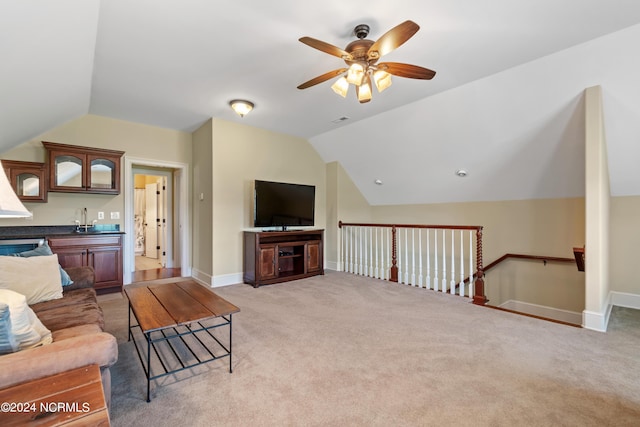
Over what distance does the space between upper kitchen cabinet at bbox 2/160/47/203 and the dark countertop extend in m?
0.38

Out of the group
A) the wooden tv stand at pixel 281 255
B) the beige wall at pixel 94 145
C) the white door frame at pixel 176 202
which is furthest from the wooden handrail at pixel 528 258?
the beige wall at pixel 94 145

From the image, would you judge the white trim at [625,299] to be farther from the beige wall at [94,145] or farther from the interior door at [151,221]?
the interior door at [151,221]

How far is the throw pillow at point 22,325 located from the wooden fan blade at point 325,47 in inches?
84.7

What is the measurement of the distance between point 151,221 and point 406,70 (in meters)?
6.93

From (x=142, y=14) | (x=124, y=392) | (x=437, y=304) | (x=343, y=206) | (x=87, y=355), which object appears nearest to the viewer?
(x=87, y=355)

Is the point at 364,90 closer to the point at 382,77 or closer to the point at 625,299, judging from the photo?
the point at 382,77

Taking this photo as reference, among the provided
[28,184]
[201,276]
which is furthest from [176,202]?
[28,184]

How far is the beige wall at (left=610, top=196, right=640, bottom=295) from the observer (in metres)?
3.65

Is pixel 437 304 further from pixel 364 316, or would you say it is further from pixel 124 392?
pixel 124 392

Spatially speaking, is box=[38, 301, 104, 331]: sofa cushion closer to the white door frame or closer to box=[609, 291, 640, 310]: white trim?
the white door frame

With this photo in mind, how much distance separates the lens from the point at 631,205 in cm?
369

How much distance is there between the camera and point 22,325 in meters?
1.29

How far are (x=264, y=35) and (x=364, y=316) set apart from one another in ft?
9.46

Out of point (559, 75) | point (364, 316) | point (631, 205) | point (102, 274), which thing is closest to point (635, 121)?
point (559, 75)
